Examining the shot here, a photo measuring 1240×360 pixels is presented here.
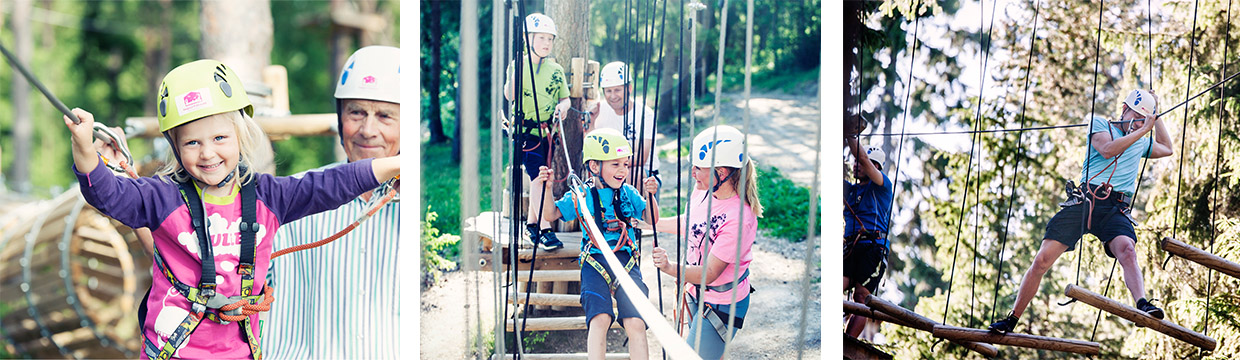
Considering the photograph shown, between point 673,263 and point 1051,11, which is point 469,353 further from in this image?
point 1051,11

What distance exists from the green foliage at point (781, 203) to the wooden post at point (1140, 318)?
0.99 metres

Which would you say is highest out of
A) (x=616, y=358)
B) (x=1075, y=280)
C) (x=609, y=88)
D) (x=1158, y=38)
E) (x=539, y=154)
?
(x=1158, y=38)

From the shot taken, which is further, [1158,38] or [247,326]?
[1158,38]

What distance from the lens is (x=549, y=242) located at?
261 centimetres

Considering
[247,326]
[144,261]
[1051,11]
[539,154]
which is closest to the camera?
[247,326]

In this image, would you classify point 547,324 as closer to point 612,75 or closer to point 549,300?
point 549,300

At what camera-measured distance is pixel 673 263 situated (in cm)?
260

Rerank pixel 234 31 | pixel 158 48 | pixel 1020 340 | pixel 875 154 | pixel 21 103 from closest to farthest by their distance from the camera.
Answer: pixel 1020 340 < pixel 875 154 < pixel 234 31 < pixel 21 103 < pixel 158 48

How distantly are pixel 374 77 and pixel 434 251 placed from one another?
62cm

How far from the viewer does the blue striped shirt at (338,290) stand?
2.56m

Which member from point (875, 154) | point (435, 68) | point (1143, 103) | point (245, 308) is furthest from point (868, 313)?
point (245, 308)

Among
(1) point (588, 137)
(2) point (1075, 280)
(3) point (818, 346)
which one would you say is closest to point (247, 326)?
(1) point (588, 137)

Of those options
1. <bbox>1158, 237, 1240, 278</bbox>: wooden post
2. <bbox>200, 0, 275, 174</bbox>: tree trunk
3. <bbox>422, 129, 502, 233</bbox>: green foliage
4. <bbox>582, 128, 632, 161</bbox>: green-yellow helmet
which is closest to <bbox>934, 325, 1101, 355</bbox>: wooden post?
<bbox>1158, 237, 1240, 278</bbox>: wooden post

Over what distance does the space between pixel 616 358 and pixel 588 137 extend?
2.52ft
